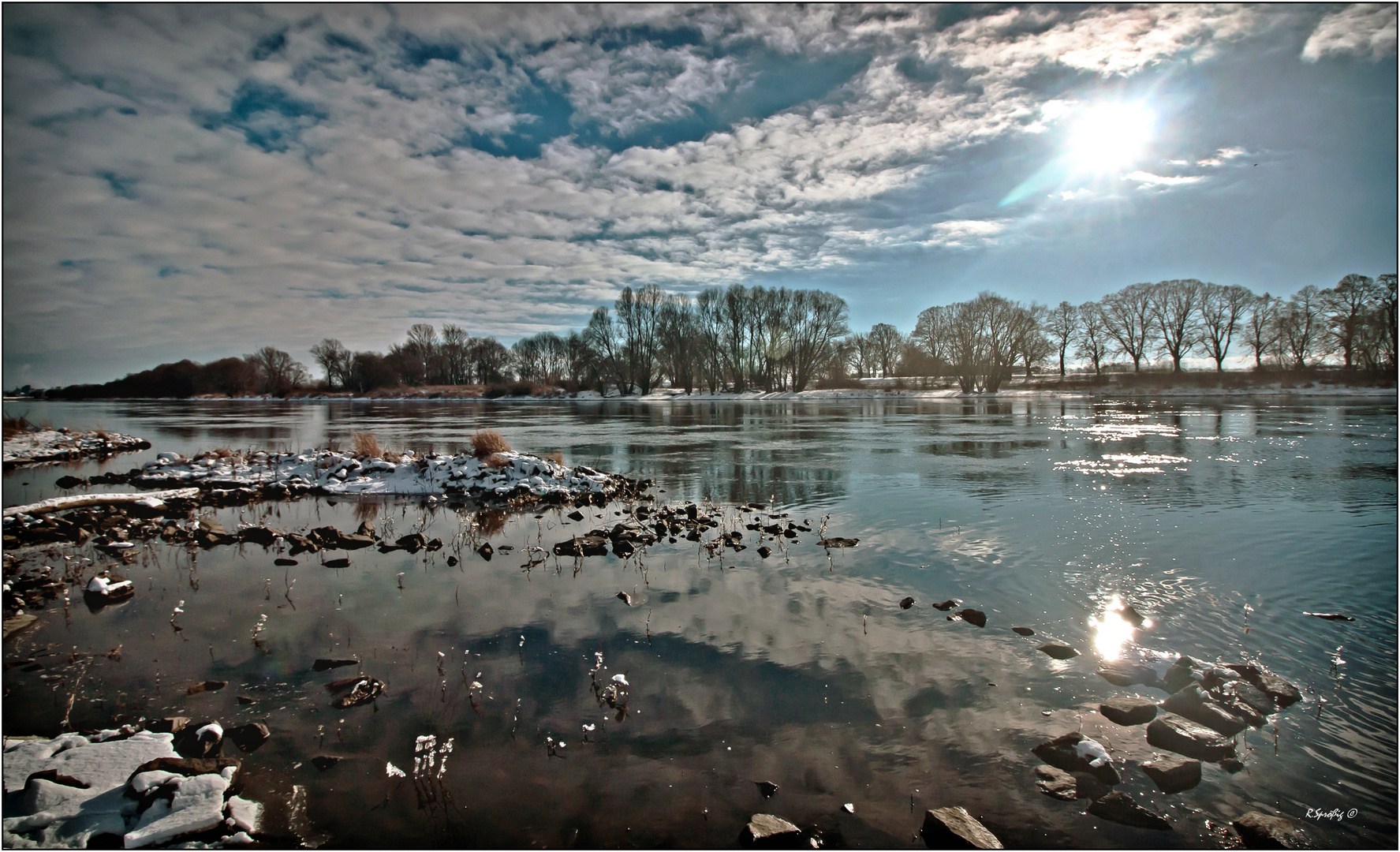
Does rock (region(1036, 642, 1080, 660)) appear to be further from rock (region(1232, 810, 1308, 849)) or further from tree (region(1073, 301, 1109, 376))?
tree (region(1073, 301, 1109, 376))

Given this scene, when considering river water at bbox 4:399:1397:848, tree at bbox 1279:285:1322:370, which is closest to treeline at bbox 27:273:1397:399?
tree at bbox 1279:285:1322:370

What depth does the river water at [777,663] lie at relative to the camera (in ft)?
11.3

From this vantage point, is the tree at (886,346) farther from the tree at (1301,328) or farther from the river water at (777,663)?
the river water at (777,663)

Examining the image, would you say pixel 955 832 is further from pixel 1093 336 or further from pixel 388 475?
pixel 1093 336

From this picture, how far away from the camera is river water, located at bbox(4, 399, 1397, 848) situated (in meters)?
3.43

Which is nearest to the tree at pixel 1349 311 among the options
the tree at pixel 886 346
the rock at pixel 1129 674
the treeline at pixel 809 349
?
the treeline at pixel 809 349

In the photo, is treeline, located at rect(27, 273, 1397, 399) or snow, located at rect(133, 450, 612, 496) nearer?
snow, located at rect(133, 450, 612, 496)

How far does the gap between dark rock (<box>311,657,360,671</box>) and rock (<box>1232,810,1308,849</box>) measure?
6.33 m

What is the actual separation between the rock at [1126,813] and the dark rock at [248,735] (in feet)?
17.4

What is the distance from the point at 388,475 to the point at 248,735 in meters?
11.6

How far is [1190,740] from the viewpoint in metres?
3.94

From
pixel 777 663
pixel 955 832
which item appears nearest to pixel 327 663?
pixel 777 663

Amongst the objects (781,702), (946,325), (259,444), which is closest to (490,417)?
(259,444)

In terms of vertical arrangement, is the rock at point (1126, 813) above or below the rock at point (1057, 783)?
below
